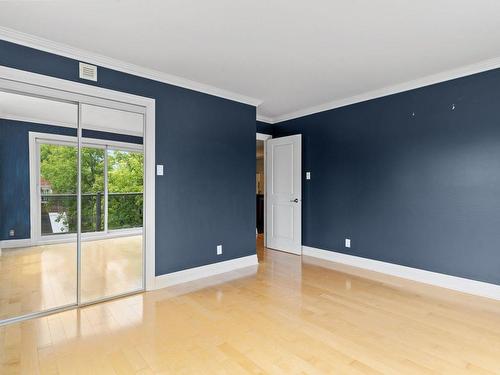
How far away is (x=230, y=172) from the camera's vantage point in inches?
169

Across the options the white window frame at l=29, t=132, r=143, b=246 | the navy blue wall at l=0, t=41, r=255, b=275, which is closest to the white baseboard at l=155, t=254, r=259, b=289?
the navy blue wall at l=0, t=41, r=255, b=275

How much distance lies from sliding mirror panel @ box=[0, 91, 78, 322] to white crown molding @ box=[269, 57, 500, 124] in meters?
3.59

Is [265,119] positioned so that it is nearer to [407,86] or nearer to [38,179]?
[407,86]

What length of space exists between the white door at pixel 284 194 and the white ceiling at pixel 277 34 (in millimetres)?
1748

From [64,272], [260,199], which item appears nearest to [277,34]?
[64,272]

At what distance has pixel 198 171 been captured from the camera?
3.90m

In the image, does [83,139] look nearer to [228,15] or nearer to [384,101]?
[228,15]

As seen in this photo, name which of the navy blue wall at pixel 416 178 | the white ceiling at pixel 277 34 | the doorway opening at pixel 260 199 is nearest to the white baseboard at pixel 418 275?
the navy blue wall at pixel 416 178

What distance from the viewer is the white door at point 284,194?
5121 millimetres

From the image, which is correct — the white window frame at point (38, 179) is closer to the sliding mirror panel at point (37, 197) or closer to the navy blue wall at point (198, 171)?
the sliding mirror panel at point (37, 197)

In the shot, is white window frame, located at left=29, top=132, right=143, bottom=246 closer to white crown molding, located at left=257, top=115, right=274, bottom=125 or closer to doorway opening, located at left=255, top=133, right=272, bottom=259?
doorway opening, located at left=255, top=133, right=272, bottom=259

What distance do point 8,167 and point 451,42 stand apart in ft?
14.8

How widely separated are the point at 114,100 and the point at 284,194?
10.6 ft

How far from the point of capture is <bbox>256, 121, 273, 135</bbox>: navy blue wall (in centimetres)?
565
